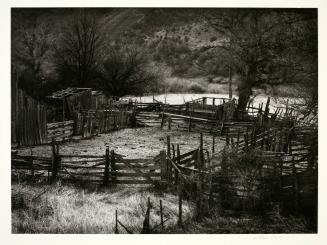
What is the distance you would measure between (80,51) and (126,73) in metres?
0.83

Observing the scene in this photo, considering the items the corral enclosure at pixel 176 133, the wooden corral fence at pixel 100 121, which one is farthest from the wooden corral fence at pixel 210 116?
the wooden corral fence at pixel 100 121

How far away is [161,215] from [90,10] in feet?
10.8

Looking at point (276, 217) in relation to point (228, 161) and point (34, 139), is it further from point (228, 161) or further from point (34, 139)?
point (34, 139)

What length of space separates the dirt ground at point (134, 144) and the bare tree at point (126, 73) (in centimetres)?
84

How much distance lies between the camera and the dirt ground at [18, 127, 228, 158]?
265 inches

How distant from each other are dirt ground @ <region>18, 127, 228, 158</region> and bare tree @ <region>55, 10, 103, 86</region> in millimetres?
1125

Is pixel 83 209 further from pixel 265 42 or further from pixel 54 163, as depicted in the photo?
pixel 265 42

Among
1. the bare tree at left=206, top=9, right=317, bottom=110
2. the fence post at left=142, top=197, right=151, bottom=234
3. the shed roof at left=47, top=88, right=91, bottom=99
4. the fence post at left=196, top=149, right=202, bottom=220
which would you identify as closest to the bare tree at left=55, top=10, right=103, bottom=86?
the shed roof at left=47, top=88, right=91, bottom=99

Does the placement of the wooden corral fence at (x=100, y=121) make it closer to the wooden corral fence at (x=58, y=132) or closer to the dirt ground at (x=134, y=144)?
the wooden corral fence at (x=58, y=132)

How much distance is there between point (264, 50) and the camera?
645 cm

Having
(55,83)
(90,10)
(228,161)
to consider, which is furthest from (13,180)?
(228,161)

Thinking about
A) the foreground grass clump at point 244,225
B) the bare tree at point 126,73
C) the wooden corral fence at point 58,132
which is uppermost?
the bare tree at point 126,73

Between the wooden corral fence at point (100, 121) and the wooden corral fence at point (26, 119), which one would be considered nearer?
the wooden corral fence at point (26, 119)

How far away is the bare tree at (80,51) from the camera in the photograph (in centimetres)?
633
